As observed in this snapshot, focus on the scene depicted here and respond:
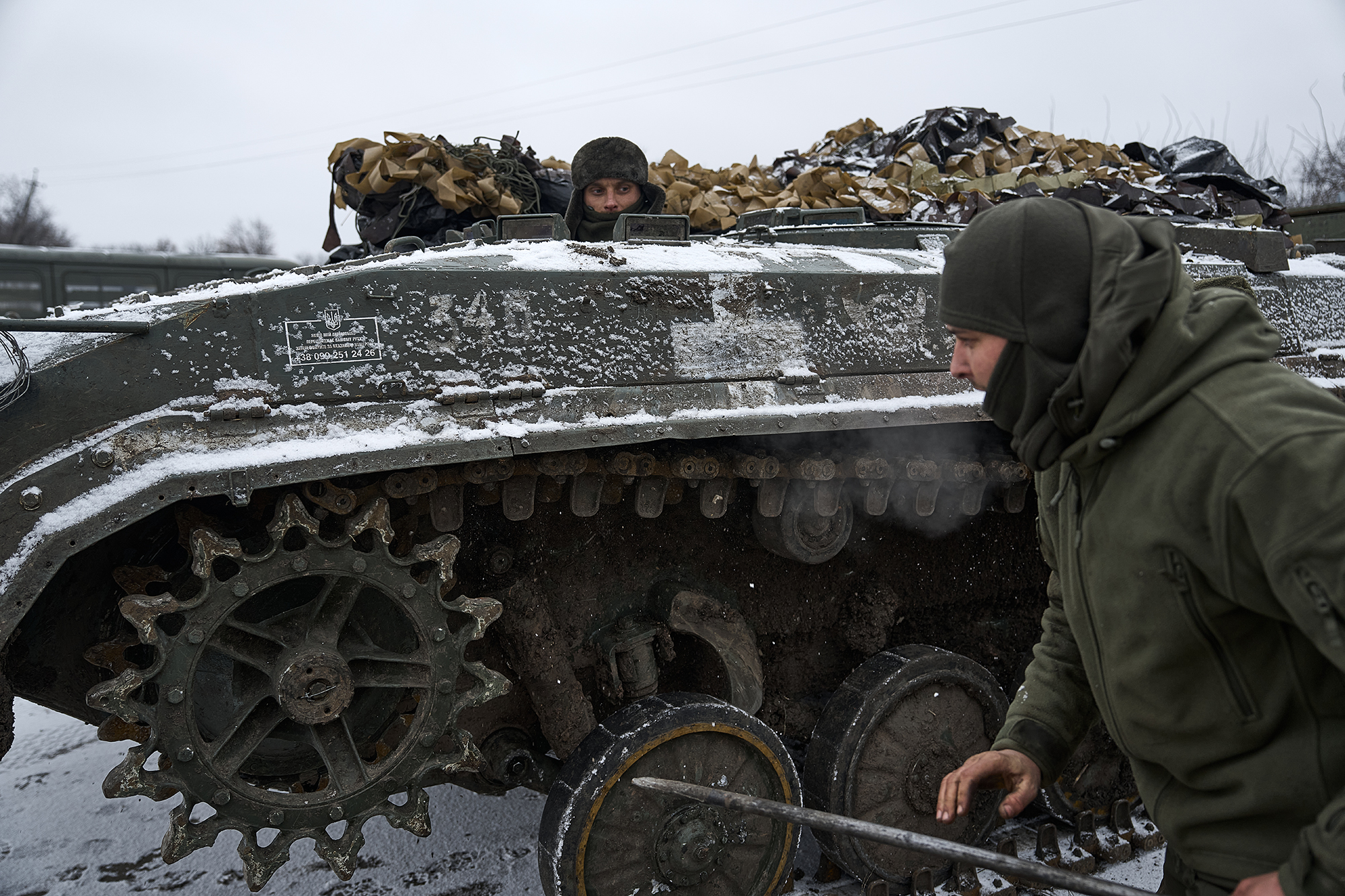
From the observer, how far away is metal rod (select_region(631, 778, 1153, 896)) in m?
1.53

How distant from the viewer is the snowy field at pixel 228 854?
3.44 meters

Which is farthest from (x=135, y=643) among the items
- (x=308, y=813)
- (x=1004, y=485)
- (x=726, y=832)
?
(x=1004, y=485)

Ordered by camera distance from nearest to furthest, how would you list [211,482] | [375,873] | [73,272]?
[211,482] < [375,873] < [73,272]

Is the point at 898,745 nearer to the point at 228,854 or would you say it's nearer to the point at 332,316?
the point at 332,316

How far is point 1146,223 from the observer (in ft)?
4.74

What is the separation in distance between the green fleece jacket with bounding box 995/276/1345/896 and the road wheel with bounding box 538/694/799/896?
155 centimetres

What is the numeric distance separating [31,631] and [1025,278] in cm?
253

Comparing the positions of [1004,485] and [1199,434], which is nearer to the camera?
[1199,434]

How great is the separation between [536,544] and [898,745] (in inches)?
58.5

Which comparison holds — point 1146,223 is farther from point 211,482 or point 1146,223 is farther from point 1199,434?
point 211,482

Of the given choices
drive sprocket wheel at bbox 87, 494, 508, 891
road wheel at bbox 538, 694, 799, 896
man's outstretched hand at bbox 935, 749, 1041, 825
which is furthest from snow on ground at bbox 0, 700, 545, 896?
man's outstretched hand at bbox 935, 749, 1041, 825

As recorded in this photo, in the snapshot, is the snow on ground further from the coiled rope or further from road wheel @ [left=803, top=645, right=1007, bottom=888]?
the coiled rope

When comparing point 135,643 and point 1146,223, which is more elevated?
point 1146,223

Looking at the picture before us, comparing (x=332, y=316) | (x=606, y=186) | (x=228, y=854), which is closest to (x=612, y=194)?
(x=606, y=186)
